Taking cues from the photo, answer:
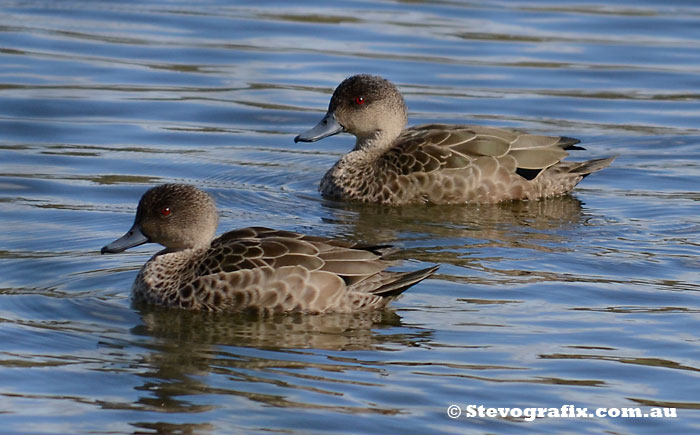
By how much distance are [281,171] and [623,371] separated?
577cm

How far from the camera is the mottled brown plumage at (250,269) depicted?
8477 millimetres

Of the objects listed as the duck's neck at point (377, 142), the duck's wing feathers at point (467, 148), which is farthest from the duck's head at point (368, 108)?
the duck's wing feathers at point (467, 148)

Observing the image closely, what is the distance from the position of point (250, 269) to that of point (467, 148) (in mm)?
3814

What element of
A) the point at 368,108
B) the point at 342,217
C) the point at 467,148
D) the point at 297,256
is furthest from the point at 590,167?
the point at 297,256

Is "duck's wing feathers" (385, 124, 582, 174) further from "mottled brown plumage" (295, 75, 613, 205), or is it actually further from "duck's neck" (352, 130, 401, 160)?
"duck's neck" (352, 130, 401, 160)

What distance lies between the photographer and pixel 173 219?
28.9 feet

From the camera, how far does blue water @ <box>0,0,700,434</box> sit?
283 inches

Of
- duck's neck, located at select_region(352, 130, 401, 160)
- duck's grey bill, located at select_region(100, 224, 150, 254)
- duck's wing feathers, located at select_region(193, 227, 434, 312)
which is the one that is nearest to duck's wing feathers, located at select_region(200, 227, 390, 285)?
duck's wing feathers, located at select_region(193, 227, 434, 312)

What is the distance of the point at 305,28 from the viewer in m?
19.1

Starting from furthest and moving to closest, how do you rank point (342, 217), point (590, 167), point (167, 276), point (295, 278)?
point (590, 167), point (342, 217), point (167, 276), point (295, 278)

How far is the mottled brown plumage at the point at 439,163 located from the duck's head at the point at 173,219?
3200 mm

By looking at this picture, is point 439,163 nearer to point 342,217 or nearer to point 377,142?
point 377,142

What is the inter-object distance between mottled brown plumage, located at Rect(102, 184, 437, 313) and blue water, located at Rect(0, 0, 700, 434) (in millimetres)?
134

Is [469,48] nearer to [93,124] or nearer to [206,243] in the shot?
[93,124]
